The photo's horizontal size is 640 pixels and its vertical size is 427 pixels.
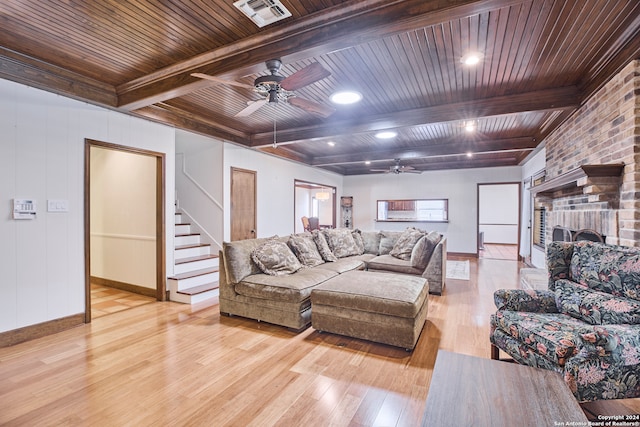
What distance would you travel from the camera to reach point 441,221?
883 cm

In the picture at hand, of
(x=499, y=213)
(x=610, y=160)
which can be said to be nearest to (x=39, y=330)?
(x=610, y=160)

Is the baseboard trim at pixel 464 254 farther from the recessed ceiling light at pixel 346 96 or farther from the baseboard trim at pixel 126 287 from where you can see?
the baseboard trim at pixel 126 287

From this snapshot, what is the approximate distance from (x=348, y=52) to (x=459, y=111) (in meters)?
1.90

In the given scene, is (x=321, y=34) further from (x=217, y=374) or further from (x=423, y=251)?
(x=423, y=251)

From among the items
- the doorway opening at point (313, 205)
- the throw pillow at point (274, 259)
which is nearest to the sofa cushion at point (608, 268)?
the throw pillow at point (274, 259)

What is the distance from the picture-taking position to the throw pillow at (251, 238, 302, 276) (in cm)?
359

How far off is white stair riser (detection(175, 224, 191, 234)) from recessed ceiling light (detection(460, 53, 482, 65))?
4.95m

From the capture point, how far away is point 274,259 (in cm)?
363

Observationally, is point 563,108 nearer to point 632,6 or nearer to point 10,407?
point 632,6

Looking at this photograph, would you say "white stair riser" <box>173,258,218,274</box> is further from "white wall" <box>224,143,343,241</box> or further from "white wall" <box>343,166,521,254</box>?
"white wall" <box>343,166,521,254</box>

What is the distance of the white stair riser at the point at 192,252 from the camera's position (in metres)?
4.94

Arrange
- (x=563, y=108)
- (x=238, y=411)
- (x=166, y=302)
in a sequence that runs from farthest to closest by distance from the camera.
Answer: (x=166, y=302)
(x=563, y=108)
(x=238, y=411)

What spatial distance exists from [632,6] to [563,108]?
1.50m

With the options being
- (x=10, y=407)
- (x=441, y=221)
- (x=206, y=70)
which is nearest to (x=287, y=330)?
(x=10, y=407)
